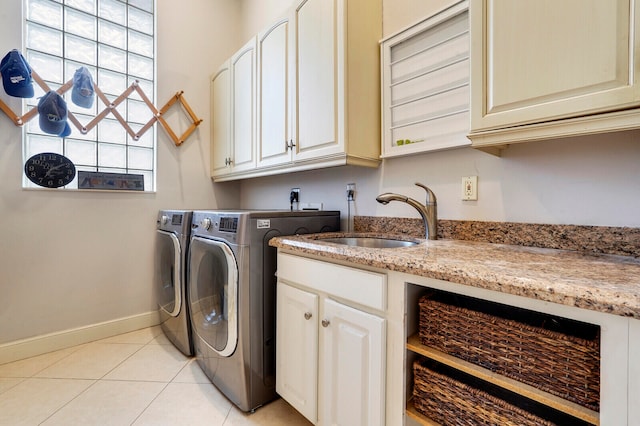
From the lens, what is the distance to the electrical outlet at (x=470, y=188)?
1327mm

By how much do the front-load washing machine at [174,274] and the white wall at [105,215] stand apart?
10.5 inches

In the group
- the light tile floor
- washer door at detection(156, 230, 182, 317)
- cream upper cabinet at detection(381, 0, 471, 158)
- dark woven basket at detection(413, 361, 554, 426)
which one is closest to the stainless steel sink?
cream upper cabinet at detection(381, 0, 471, 158)

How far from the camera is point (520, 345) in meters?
0.71

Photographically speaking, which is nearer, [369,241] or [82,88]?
[369,241]

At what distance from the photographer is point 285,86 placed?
72.4 inches

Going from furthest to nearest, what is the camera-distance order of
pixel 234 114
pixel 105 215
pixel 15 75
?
pixel 234 114
pixel 105 215
pixel 15 75

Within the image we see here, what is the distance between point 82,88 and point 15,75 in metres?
Result: 0.32

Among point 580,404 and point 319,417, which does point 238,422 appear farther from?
point 580,404

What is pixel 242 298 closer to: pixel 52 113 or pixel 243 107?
pixel 243 107

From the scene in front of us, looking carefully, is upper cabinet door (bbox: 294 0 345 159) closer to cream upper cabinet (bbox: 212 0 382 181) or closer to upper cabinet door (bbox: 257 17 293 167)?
cream upper cabinet (bbox: 212 0 382 181)

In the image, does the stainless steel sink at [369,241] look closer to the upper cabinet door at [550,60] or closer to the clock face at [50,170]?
the upper cabinet door at [550,60]

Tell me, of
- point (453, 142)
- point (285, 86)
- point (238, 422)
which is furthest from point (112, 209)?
point (453, 142)

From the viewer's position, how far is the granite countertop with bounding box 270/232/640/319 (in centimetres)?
56

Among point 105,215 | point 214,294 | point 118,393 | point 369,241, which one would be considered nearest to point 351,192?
point 369,241
